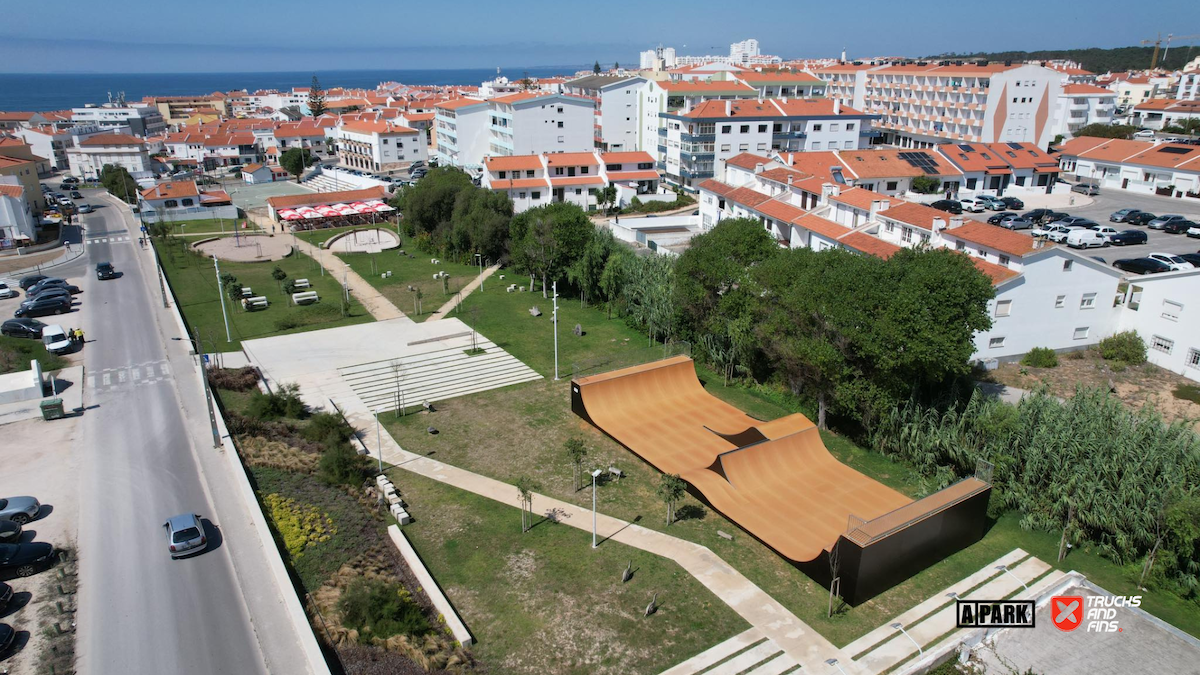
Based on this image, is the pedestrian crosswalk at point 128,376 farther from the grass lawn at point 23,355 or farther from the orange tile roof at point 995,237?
the orange tile roof at point 995,237

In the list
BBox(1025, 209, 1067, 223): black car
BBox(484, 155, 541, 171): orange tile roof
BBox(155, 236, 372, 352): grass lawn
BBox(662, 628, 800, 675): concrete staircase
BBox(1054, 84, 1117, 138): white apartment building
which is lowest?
BBox(662, 628, 800, 675): concrete staircase

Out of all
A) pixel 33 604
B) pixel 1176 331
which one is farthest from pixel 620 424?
pixel 1176 331

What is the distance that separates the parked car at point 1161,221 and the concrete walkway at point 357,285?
1997 inches

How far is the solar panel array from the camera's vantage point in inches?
2360

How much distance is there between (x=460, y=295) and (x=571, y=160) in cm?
2928

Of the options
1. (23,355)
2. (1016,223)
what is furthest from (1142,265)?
(23,355)

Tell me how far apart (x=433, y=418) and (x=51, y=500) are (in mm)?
12084

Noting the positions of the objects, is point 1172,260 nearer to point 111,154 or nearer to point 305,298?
point 305,298

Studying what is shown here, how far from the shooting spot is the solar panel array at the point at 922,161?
2360 inches

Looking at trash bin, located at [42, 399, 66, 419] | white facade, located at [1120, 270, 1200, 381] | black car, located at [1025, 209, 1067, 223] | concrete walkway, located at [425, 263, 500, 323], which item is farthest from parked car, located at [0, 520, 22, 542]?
black car, located at [1025, 209, 1067, 223]

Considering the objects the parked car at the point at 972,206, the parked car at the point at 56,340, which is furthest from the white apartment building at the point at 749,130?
the parked car at the point at 56,340

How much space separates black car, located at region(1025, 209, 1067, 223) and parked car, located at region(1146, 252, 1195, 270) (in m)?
10.0

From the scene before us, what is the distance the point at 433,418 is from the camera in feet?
91.5

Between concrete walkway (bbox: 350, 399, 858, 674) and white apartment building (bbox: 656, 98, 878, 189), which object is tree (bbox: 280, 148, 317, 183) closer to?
white apartment building (bbox: 656, 98, 878, 189)
